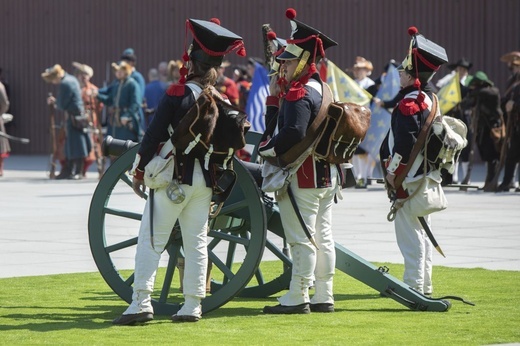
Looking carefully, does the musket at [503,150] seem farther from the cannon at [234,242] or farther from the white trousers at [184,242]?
the white trousers at [184,242]

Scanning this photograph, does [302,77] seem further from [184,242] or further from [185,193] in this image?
[184,242]

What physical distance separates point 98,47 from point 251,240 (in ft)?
71.8

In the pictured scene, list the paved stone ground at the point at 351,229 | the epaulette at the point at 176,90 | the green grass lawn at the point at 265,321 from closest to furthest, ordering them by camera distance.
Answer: the green grass lawn at the point at 265,321
the epaulette at the point at 176,90
the paved stone ground at the point at 351,229

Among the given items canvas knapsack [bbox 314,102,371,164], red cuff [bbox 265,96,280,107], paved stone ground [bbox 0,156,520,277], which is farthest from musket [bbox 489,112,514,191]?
canvas knapsack [bbox 314,102,371,164]

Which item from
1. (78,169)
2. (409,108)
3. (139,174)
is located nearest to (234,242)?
(139,174)

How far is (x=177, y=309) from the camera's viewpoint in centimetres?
751

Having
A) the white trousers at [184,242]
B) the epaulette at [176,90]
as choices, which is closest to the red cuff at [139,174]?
the white trousers at [184,242]

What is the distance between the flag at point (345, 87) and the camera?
18.0m

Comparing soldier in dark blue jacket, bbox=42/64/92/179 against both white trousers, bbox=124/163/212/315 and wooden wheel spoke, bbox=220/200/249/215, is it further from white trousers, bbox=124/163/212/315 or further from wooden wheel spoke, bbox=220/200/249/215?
white trousers, bbox=124/163/212/315

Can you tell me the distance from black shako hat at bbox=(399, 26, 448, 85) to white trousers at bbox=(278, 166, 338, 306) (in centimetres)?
112

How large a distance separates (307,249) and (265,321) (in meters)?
0.53

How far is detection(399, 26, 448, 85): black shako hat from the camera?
27.3 ft

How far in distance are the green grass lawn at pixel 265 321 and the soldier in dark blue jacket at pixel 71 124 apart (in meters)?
11.4

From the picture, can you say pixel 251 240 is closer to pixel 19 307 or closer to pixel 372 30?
pixel 19 307
